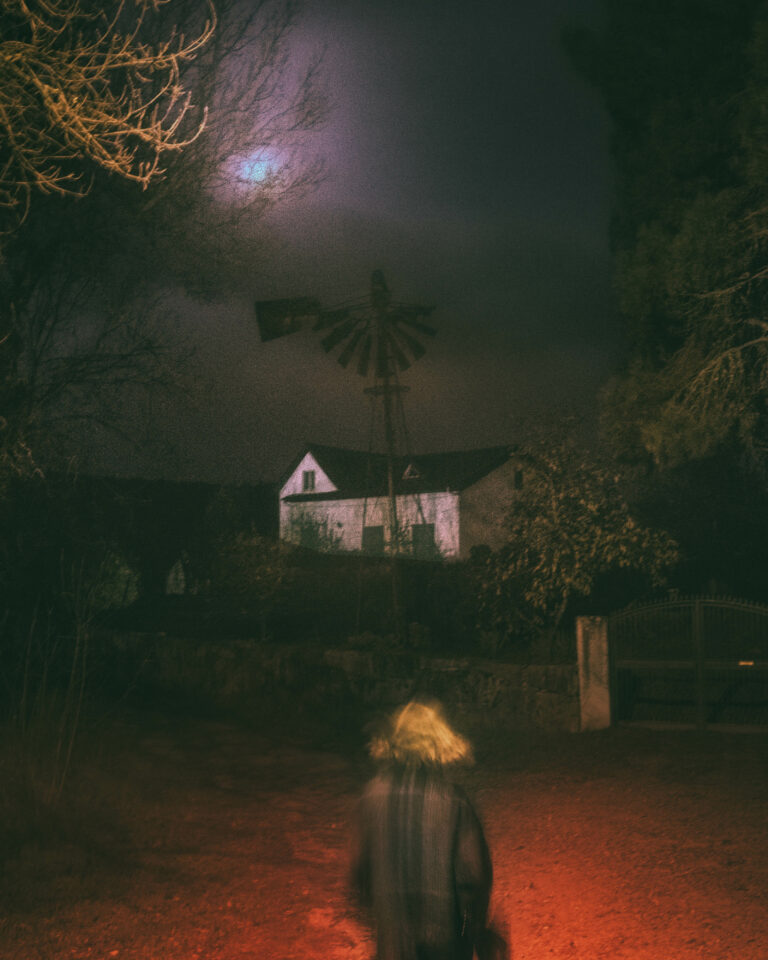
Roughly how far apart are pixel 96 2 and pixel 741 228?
9816 millimetres

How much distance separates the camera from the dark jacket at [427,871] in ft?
11.8

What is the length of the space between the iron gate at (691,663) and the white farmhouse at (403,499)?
22.2m

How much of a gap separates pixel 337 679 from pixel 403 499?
25047mm

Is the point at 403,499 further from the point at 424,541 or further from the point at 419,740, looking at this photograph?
the point at 419,740

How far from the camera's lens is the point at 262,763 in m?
11.7

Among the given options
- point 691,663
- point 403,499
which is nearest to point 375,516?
point 403,499

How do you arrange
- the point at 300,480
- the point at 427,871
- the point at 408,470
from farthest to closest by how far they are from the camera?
the point at 300,480
the point at 408,470
the point at 427,871

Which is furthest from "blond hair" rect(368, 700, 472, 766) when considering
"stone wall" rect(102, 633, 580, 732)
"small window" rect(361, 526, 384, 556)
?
"small window" rect(361, 526, 384, 556)

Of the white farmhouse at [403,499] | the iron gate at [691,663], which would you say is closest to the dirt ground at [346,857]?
the iron gate at [691,663]

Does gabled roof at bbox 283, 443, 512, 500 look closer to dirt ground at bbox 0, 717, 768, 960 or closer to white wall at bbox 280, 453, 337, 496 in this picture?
white wall at bbox 280, 453, 337, 496

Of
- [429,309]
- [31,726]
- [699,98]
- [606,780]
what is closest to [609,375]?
[429,309]

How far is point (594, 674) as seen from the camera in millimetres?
11898

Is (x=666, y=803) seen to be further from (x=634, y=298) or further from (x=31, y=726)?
(x=634, y=298)

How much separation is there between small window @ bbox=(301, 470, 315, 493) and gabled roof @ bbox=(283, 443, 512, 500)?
67 centimetres
